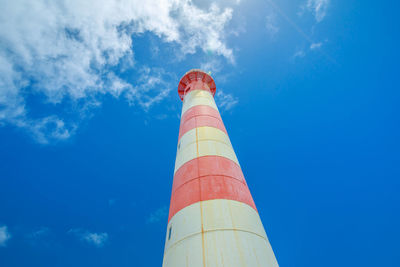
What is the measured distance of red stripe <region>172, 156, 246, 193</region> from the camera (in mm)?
6938

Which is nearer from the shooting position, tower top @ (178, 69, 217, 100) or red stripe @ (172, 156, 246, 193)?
red stripe @ (172, 156, 246, 193)

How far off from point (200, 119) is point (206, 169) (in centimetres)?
360

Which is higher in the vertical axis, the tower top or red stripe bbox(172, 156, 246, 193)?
the tower top

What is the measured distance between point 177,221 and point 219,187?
1561 millimetres

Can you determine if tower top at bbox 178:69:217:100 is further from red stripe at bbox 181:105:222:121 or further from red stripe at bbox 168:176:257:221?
red stripe at bbox 168:176:257:221

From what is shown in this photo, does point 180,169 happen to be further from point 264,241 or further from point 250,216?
point 264,241

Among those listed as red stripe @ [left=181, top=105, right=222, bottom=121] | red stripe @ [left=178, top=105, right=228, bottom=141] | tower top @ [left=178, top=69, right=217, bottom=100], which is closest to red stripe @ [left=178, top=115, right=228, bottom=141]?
red stripe @ [left=178, top=105, right=228, bottom=141]

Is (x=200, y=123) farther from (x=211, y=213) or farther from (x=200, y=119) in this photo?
(x=211, y=213)

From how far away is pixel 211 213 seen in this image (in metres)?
5.49

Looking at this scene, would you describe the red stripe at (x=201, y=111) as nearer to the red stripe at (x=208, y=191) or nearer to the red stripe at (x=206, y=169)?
the red stripe at (x=206, y=169)

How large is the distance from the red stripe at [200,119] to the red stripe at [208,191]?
3.46 m

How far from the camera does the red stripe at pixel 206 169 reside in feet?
22.8

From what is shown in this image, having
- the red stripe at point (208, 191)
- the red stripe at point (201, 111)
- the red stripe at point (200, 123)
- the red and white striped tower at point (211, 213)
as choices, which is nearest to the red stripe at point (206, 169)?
the red and white striped tower at point (211, 213)

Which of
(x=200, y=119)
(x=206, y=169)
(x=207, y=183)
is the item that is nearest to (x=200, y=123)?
(x=200, y=119)
